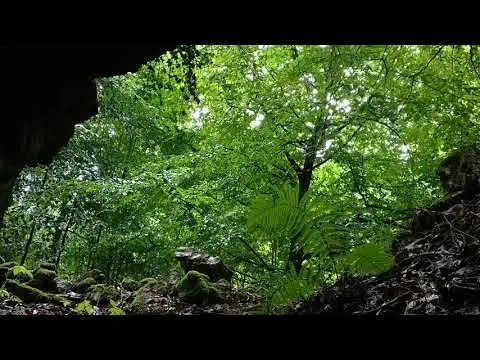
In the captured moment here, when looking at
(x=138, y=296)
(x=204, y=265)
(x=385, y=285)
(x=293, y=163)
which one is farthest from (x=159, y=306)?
(x=293, y=163)

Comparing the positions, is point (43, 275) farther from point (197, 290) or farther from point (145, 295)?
point (197, 290)

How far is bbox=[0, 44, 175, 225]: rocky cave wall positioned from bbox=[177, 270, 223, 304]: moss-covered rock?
9.56 ft

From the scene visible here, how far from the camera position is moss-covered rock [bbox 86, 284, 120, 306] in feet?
19.8

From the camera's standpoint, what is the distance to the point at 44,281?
6.38 metres

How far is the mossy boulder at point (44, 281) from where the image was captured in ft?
20.6

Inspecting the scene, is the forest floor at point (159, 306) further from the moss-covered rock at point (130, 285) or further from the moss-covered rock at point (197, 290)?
the moss-covered rock at point (130, 285)

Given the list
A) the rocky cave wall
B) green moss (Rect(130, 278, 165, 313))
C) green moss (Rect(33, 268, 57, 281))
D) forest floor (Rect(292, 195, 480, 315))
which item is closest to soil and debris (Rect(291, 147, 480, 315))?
forest floor (Rect(292, 195, 480, 315))

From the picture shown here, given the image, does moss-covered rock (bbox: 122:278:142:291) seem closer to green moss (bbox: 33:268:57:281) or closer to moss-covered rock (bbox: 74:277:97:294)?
moss-covered rock (bbox: 74:277:97:294)

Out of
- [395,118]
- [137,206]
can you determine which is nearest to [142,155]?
[137,206]

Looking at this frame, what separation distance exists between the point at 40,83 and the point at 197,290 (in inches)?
141

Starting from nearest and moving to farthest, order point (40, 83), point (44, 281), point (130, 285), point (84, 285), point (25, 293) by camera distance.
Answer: point (40, 83)
point (25, 293)
point (44, 281)
point (84, 285)
point (130, 285)

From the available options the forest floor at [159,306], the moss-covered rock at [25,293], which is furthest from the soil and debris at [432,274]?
the moss-covered rock at [25,293]
